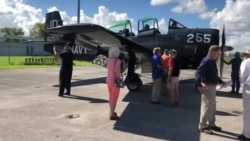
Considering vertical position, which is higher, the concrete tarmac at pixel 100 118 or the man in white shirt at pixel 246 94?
the man in white shirt at pixel 246 94

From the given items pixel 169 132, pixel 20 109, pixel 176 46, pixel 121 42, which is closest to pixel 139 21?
pixel 176 46

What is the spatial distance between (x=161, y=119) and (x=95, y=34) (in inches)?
167

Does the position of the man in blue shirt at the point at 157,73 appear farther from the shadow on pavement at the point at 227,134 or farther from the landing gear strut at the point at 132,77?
the shadow on pavement at the point at 227,134

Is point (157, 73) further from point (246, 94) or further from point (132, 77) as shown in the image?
point (246, 94)

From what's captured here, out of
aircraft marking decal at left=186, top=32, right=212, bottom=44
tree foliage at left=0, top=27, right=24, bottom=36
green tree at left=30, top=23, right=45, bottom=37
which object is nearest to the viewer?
aircraft marking decal at left=186, top=32, right=212, bottom=44

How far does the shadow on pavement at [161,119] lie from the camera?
6992 mm

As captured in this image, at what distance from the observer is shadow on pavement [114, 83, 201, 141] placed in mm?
6992

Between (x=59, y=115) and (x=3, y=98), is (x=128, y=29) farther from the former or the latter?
(x=59, y=115)

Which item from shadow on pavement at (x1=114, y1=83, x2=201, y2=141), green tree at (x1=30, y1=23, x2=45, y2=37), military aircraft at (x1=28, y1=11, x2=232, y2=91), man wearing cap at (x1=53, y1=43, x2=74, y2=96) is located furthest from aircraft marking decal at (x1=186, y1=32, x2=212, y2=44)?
green tree at (x1=30, y1=23, x2=45, y2=37)

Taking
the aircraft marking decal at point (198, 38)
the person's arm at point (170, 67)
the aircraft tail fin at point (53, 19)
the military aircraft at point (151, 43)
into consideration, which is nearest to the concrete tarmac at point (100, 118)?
the person's arm at point (170, 67)

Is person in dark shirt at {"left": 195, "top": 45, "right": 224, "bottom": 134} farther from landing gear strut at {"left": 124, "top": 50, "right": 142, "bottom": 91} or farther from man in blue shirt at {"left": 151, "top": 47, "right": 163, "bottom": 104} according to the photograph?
landing gear strut at {"left": 124, "top": 50, "right": 142, "bottom": 91}

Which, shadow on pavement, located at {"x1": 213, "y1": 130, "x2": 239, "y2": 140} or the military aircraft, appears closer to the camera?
shadow on pavement, located at {"x1": 213, "y1": 130, "x2": 239, "y2": 140}

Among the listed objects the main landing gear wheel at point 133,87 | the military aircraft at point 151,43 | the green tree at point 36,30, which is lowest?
the main landing gear wheel at point 133,87

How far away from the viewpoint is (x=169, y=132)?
710 centimetres
